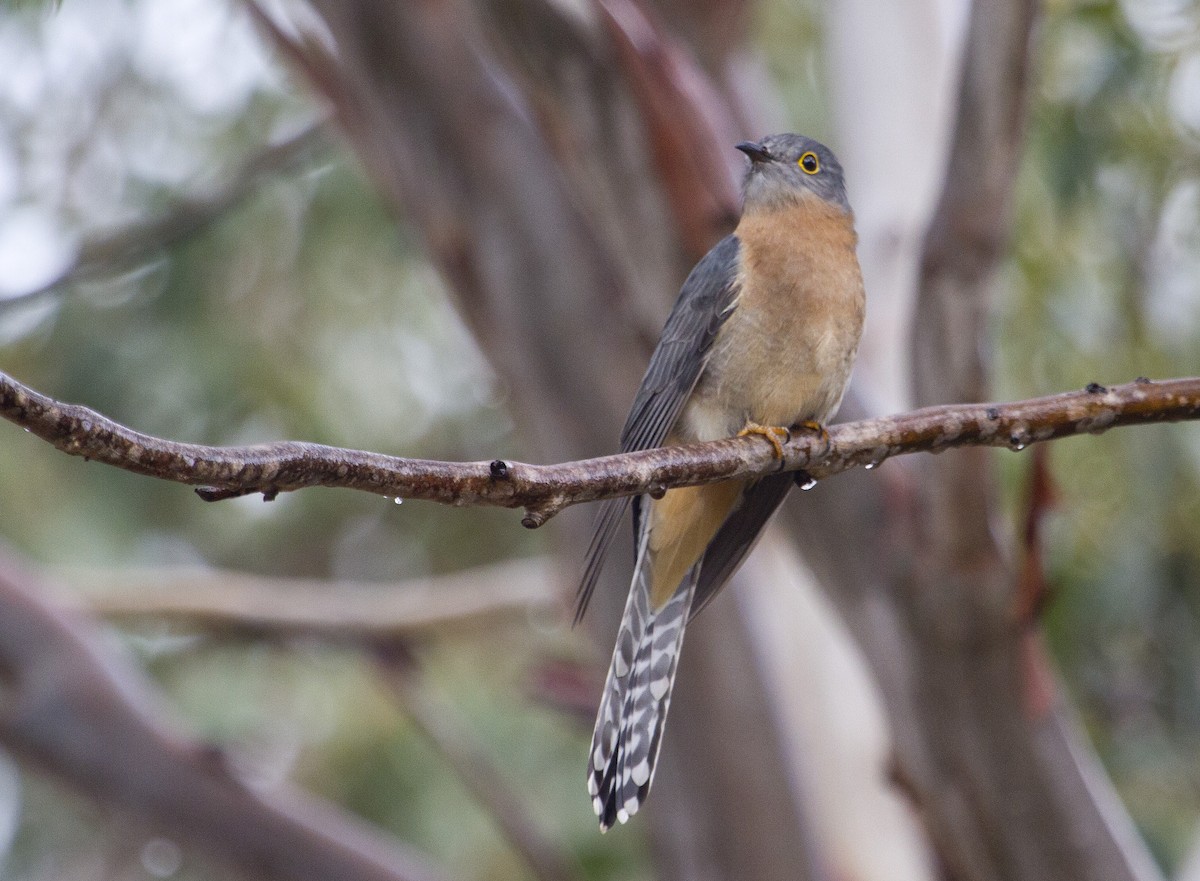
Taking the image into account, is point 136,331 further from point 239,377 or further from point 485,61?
point 485,61

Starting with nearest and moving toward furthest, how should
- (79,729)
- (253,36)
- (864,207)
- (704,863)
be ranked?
1. (704,863)
2. (79,729)
3. (864,207)
4. (253,36)

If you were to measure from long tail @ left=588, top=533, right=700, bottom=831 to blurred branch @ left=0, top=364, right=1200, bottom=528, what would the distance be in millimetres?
820

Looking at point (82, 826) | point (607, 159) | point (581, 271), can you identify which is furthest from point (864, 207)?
point (82, 826)

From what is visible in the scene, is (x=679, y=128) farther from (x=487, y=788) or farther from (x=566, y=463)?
(x=487, y=788)

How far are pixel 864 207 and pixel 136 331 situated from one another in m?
4.47

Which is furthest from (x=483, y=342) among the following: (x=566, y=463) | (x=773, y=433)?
(x=566, y=463)

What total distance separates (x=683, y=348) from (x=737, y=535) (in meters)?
0.57

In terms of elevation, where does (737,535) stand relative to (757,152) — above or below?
below

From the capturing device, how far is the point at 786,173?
4.24m

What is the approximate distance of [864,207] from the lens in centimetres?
647

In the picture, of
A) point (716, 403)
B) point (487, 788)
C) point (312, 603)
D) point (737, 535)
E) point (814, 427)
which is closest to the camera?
point (814, 427)

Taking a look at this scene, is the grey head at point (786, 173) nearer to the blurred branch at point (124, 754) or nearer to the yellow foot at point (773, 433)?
the yellow foot at point (773, 433)

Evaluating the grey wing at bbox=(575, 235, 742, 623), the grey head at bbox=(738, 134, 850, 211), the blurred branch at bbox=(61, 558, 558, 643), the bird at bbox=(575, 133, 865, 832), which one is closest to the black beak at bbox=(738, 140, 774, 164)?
the grey head at bbox=(738, 134, 850, 211)

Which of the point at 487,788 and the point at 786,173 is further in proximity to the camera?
the point at 487,788
